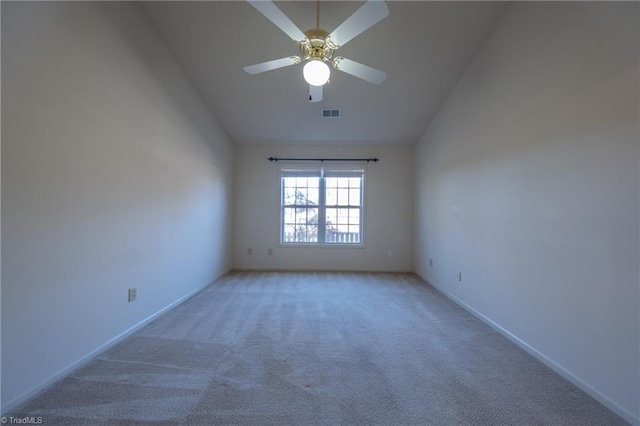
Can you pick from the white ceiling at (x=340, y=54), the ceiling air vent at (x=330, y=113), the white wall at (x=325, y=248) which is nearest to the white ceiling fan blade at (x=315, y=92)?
the white ceiling at (x=340, y=54)

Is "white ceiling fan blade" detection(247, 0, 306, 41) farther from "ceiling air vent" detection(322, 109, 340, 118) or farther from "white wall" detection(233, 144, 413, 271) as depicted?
"white wall" detection(233, 144, 413, 271)

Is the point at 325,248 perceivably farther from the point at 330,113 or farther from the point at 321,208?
the point at 330,113

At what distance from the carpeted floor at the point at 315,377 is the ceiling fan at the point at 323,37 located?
213 cm

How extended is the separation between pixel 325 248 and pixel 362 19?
422 centimetres

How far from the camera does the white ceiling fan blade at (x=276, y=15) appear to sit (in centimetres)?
178

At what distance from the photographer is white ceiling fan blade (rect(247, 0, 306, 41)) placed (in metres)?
1.78

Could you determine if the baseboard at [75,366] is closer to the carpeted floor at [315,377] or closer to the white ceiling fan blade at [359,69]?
the carpeted floor at [315,377]

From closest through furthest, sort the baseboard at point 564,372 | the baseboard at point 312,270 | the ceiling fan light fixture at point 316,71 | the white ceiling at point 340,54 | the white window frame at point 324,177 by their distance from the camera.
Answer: the baseboard at point 564,372 < the ceiling fan light fixture at point 316,71 < the white ceiling at point 340,54 < the baseboard at point 312,270 < the white window frame at point 324,177

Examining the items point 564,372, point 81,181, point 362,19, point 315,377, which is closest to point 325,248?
point 315,377

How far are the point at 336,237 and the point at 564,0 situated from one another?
14.5 feet

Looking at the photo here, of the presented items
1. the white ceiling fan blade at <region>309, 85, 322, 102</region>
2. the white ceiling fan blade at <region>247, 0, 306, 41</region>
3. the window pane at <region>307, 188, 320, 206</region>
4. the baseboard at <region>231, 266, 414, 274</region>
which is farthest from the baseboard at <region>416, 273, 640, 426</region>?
the window pane at <region>307, 188, 320, 206</region>

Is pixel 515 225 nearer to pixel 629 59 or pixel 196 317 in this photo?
pixel 629 59

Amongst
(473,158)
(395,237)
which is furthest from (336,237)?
(473,158)

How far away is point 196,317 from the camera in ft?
9.80
